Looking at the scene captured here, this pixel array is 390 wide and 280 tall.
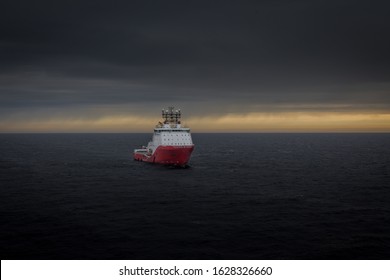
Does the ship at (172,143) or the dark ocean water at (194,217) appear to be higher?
the ship at (172,143)

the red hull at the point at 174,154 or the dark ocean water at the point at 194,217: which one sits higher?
the red hull at the point at 174,154

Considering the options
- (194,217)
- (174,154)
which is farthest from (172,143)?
(194,217)

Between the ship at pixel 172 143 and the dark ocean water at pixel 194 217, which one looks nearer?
the dark ocean water at pixel 194 217

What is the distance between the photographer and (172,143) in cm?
8669

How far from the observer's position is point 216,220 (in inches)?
1593

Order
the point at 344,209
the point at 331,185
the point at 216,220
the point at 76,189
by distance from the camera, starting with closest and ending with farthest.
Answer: the point at 216,220, the point at 344,209, the point at 76,189, the point at 331,185

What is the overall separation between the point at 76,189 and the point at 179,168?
2934 cm

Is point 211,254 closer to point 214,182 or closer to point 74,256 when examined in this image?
point 74,256

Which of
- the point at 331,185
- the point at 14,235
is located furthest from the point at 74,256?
the point at 331,185

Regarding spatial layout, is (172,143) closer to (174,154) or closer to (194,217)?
(174,154)

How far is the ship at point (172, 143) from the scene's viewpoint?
84562 mm

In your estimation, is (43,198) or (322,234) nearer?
(322,234)

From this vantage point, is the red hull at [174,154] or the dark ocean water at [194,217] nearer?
the dark ocean water at [194,217]

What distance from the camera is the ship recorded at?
84.6m
